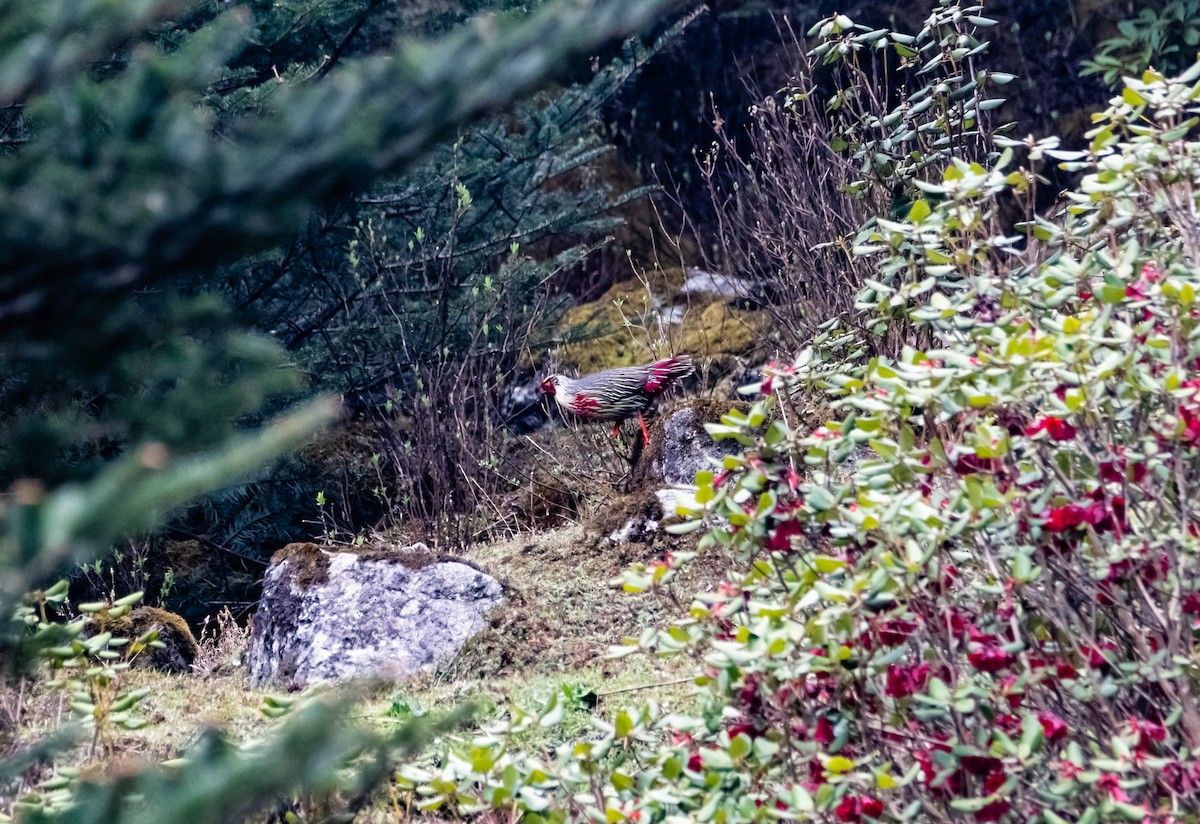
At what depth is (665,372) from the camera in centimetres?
718

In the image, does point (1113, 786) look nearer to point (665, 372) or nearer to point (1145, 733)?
point (1145, 733)

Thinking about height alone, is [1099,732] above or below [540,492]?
above

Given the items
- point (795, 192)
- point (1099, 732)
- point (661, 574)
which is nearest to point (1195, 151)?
point (1099, 732)

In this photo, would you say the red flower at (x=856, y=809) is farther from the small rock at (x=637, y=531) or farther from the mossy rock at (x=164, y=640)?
the mossy rock at (x=164, y=640)

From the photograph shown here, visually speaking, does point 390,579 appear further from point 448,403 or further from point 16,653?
point 16,653

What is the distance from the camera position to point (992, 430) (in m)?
2.53

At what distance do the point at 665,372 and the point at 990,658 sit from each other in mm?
4856

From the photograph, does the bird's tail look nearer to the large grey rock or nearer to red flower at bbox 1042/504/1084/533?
the large grey rock

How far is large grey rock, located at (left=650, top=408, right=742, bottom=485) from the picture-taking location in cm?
684

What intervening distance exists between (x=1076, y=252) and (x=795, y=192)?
8.45 ft

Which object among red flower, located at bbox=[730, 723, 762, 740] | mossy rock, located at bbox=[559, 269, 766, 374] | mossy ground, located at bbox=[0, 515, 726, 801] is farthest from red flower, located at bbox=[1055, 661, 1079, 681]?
mossy rock, located at bbox=[559, 269, 766, 374]

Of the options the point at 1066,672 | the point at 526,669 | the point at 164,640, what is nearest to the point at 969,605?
the point at 1066,672

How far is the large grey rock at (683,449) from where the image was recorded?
6844 millimetres

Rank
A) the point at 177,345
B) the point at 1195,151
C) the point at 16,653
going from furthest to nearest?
the point at 1195,151 < the point at 16,653 < the point at 177,345
